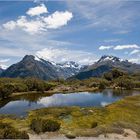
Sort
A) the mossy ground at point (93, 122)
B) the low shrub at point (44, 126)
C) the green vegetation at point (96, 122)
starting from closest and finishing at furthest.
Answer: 1. the low shrub at point (44, 126)
2. the green vegetation at point (96, 122)
3. the mossy ground at point (93, 122)

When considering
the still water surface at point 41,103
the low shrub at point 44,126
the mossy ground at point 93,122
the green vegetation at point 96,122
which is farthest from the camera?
the still water surface at point 41,103

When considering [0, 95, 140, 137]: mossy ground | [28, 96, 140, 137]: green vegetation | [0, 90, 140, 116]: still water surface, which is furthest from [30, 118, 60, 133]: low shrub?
[0, 90, 140, 116]: still water surface

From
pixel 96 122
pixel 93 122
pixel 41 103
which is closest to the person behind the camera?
pixel 93 122

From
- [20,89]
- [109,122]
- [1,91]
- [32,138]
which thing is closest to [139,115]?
[109,122]

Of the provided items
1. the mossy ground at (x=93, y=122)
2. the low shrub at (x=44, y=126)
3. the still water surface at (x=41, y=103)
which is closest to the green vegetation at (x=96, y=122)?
the mossy ground at (x=93, y=122)

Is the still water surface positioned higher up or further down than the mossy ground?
higher up

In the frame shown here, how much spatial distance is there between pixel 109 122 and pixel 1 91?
91.4 meters

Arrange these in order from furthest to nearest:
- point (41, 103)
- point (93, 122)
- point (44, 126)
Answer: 1. point (41, 103)
2. point (93, 122)
3. point (44, 126)

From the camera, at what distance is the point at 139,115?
275ft

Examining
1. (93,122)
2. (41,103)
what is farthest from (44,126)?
(41,103)

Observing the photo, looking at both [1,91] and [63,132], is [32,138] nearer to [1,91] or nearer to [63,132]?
[63,132]

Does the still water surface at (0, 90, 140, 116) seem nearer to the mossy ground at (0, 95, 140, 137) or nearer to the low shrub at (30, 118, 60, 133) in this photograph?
the mossy ground at (0, 95, 140, 137)

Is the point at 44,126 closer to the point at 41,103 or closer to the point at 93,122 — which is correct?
the point at 93,122

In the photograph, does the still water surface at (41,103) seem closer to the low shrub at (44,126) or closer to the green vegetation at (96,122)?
the green vegetation at (96,122)
